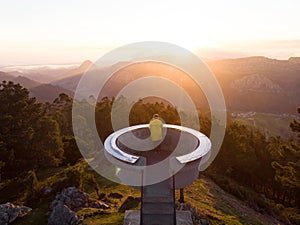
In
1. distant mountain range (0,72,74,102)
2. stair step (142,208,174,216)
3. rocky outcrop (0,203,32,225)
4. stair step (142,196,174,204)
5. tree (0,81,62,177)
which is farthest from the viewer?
distant mountain range (0,72,74,102)

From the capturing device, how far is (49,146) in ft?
66.7

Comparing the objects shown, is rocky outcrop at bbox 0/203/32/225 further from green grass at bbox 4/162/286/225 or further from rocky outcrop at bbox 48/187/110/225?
rocky outcrop at bbox 48/187/110/225

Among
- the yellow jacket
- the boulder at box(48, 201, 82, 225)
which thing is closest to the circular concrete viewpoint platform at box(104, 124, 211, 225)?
the yellow jacket

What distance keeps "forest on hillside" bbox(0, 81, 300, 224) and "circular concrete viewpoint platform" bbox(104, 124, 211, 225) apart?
468 centimetres

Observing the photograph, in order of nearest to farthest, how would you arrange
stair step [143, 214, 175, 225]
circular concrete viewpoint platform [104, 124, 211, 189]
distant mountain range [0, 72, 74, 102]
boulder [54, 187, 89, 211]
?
stair step [143, 214, 175, 225] → circular concrete viewpoint platform [104, 124, 211, 189] → boulder [54, 187, 89, 211] → distant mountain range [0, 72, 74, 102]

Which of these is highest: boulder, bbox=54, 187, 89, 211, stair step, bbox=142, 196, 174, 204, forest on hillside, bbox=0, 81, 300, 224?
stair step, bbox=142, 196, 174, 204

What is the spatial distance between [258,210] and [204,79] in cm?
11396

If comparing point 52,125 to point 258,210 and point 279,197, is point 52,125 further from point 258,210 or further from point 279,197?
point 279,197

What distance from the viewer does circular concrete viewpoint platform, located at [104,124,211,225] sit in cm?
811

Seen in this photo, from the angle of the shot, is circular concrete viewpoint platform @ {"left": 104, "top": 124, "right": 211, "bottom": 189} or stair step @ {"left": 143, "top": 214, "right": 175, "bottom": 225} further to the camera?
circular concrete viewpoint platform @ {"left": 104, "top": 124, "right": 211, "bottom": 189}

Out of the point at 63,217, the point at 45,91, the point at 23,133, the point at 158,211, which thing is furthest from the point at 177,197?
the point at 45,91

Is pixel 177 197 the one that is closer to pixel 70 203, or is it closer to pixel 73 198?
pixel 73 198

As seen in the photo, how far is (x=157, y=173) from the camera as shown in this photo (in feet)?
30.9

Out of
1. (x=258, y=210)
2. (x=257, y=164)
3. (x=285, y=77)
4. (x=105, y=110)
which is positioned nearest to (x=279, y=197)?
(x=257, y=164)
